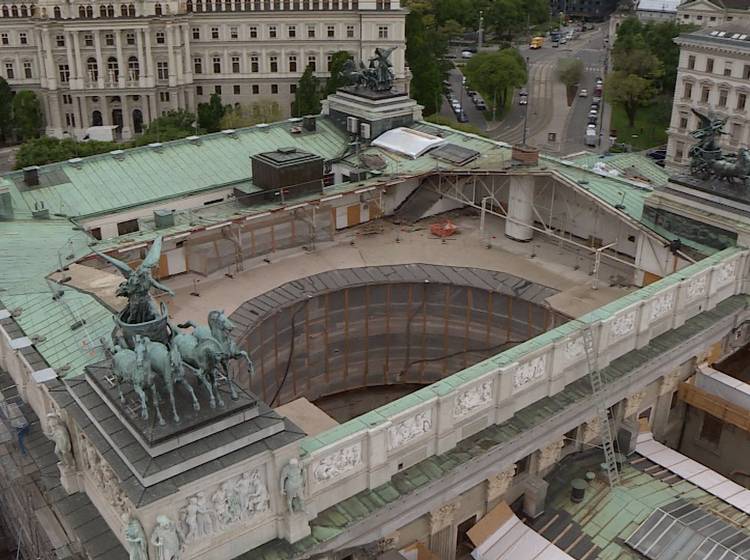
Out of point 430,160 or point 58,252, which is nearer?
point 58,252

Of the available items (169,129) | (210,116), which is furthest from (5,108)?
(169,129)

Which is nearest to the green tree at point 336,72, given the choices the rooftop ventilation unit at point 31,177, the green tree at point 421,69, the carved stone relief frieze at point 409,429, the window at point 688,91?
the green tree at point 421,69

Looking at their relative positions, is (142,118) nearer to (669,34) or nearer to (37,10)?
(37,10)

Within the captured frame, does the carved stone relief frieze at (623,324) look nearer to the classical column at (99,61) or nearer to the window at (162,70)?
the window at (162,70)

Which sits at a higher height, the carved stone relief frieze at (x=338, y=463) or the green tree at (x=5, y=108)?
the carved stone relief frieze at (x=338, y=463)

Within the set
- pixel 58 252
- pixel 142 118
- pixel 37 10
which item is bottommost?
pixel 142 118

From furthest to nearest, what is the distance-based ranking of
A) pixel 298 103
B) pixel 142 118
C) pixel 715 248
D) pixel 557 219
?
pixel 142 118 < pixel 298 103 < pixel 557 219 < pixel 715 248

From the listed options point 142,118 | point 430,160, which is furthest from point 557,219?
point 142,118

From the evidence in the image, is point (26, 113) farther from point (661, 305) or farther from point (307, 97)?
point (661, 305)
